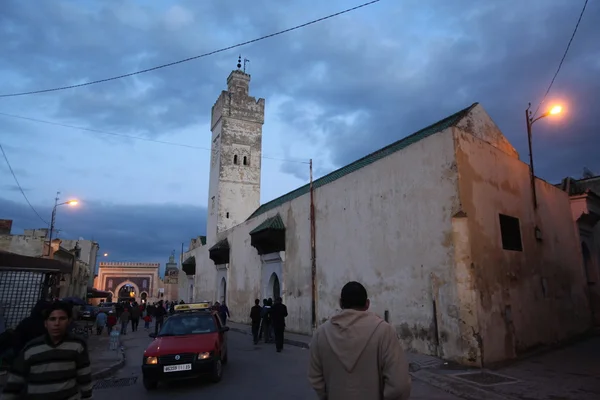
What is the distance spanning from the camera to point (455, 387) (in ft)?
24.3

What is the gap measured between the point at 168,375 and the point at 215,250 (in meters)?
20.6

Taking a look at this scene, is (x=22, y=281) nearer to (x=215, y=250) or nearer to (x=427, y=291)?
(x=427, y=291)

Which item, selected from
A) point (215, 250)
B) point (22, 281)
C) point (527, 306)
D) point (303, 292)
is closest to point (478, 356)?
point (527, 306)

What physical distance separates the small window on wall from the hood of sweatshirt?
33.6ft

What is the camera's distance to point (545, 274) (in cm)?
1314

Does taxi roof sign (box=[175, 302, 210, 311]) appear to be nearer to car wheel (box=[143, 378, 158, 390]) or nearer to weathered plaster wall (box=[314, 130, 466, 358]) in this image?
car wheel (box=[143, 378, 158, 390])

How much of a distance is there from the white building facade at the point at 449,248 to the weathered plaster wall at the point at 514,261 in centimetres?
4

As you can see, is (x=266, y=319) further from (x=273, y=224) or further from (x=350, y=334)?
(x=350, y=334)

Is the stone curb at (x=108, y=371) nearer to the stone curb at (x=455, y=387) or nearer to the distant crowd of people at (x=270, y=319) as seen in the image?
the distant crowd of people at (x=270, y=319)

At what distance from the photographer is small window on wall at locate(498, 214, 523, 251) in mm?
11688

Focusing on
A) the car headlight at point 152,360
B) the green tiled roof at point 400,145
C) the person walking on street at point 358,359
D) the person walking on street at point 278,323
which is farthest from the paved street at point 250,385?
the green tiled roof at point 400,145

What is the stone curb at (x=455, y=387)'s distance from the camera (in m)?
6.76

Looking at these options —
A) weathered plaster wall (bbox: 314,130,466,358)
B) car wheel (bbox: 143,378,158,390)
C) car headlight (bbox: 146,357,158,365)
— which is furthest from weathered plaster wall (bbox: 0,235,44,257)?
car headlight (bbox: 146,357,158,365)

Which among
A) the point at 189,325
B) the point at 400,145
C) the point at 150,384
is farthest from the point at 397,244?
the point at 150,384
